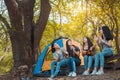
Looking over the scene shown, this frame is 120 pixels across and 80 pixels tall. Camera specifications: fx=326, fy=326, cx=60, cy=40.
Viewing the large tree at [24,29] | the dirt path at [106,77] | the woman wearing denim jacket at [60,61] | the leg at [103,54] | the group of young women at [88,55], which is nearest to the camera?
the dirt path at [106,77]

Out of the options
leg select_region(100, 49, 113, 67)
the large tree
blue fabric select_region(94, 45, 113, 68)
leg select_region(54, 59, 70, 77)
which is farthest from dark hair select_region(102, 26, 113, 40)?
the large tree

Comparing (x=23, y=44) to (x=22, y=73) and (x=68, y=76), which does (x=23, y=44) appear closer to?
(x=22, y=73)

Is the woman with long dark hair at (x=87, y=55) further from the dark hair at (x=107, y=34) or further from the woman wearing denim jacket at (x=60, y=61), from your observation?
the dark hair at (x=107, y=34)

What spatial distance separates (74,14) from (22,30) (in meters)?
15.6

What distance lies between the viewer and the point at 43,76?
11.2 metres

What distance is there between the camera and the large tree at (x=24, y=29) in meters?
11.8

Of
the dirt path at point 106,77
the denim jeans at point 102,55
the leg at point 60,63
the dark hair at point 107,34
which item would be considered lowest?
the dirt path at point 106,77

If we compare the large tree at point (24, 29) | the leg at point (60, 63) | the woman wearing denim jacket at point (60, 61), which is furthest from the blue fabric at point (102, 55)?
the large tree at point (24, 29)

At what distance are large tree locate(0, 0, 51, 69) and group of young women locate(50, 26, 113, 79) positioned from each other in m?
1.89

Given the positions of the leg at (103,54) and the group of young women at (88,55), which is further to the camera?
the group of young women at (88,55)

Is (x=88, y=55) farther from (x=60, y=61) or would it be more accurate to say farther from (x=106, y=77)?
(x=106, y=77)

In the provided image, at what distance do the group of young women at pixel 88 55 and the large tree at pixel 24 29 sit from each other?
189 cm

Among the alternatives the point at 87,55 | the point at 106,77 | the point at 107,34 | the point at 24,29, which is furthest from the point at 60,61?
the point at 24,29

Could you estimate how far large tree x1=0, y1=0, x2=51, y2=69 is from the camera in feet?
38.8
